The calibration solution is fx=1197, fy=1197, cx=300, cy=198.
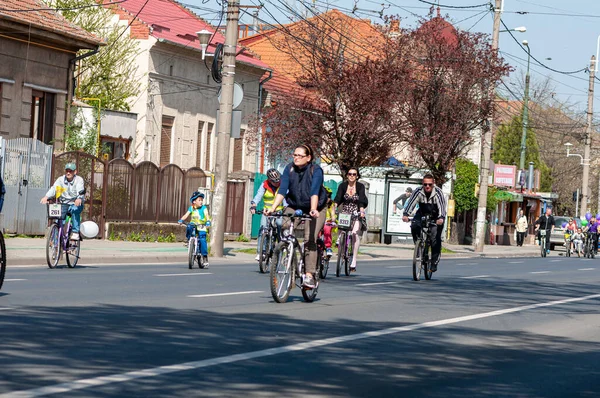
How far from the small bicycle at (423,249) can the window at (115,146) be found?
17.4 m

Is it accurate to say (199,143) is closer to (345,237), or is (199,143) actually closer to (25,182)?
(25,182)

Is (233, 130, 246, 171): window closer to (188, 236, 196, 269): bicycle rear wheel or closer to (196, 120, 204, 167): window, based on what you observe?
(196, 120, 204, 167): window

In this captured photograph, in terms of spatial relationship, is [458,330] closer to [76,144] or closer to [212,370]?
[212,370]

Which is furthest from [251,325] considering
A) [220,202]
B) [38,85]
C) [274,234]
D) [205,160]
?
[205,160]

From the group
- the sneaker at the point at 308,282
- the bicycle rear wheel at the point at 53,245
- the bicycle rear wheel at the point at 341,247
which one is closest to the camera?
the sneaker at the point at 308,282

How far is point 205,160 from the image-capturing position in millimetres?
43469

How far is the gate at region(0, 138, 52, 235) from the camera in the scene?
89.6 feet

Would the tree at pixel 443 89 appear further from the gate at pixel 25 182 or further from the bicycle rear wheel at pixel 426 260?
the bicycle rear wheel at pixel 426 260

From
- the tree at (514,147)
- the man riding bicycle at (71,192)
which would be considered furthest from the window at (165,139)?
the tree at (514,147)

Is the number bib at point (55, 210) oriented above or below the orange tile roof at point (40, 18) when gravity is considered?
below

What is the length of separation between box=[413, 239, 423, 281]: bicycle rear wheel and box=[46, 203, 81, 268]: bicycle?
5493 millimetres

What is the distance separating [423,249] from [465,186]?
39.2 meters

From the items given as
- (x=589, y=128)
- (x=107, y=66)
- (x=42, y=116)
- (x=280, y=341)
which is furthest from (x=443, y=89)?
(x=280, y=341)

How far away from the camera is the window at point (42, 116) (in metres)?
32.7
